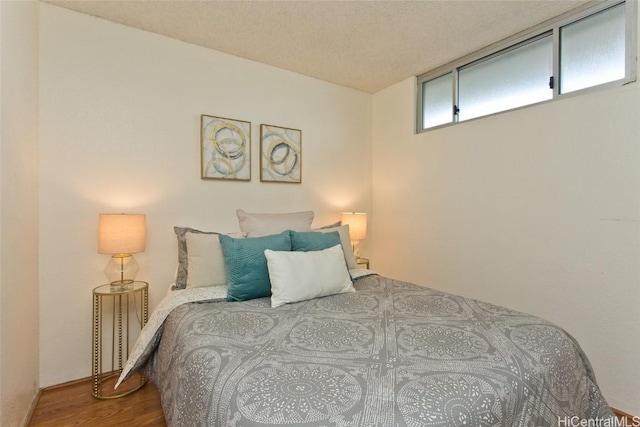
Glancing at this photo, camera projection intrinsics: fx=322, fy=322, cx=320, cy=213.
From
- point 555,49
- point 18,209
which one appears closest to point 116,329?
point 18,209

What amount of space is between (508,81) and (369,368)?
249cm

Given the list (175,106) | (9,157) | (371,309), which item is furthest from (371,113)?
(9,157)

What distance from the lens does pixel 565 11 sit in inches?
83.2

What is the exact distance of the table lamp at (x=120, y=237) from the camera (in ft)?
6.49

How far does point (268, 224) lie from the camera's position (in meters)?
2.38

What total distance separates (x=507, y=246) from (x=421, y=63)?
1.74 meters

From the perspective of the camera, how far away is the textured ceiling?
2.08 meters

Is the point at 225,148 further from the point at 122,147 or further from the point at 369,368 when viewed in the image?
the point at 369,368

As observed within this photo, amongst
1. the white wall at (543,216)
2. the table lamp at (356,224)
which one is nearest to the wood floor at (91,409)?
the table lamp at (356,224)

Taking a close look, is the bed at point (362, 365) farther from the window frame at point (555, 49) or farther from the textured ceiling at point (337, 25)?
the textured ceiling at point (337, 25)

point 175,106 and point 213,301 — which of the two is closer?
point 213,301

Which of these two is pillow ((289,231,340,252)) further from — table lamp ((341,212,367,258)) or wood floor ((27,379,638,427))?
wood floor ((27,379,638,427))

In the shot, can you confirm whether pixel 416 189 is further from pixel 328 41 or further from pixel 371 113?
pixel 328 41

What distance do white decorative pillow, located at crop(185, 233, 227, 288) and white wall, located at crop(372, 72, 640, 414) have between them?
1922 millimetres
